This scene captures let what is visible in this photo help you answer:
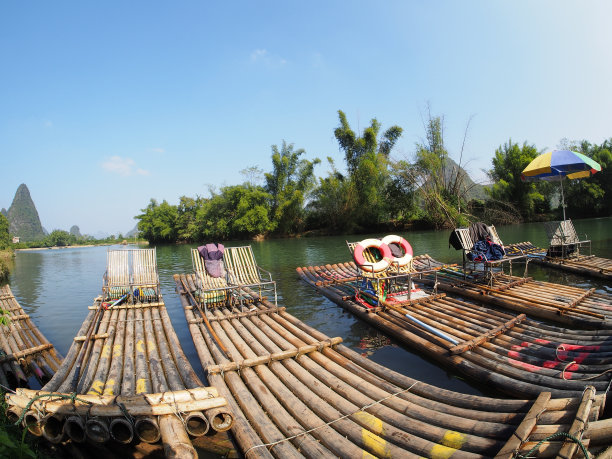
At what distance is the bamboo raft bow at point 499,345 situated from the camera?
4.04m

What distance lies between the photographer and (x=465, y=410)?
3.30m

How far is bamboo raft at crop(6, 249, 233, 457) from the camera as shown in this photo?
3227 mm

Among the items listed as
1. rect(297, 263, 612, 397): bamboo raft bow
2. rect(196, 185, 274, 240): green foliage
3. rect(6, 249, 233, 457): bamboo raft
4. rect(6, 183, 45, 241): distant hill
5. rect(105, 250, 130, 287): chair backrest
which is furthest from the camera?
rect(6, 183, 45, 241): distant hill

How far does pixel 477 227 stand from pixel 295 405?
26.4 feet

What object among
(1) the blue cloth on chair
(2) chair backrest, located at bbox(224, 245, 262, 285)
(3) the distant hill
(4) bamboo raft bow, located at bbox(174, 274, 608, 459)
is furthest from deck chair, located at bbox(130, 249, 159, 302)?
(3) the distant hill

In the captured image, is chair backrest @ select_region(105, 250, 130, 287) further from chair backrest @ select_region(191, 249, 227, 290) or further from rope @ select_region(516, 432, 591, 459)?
rope @ select_region(516, 432, 591, 459)

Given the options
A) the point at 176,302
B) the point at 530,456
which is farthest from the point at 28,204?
the point at 530,456

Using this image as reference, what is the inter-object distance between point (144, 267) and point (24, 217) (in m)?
193

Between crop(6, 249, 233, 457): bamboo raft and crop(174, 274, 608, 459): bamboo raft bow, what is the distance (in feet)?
1.42

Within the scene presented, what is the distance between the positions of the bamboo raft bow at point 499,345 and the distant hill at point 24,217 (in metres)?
177

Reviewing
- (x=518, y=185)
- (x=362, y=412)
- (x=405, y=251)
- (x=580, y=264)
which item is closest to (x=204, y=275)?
(x=405, y=251)

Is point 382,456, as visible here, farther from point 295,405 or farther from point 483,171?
point 483,171

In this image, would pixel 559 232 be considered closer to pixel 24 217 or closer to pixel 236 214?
pixel 236 214

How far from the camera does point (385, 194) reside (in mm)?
38062
